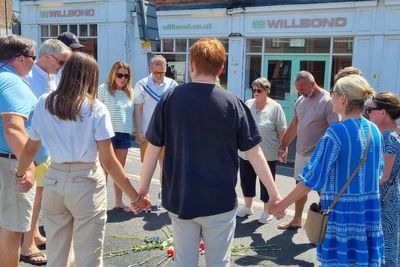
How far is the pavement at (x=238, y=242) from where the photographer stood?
4082 mm

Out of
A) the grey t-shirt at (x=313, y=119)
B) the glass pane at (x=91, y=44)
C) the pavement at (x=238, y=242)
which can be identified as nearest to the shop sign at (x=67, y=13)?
the glass pane at (x=91, y=44)

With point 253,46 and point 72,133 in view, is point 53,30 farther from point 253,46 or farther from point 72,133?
point 72,133

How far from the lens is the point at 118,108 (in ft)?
17.3

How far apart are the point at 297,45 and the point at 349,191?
→ 10982 millimetres

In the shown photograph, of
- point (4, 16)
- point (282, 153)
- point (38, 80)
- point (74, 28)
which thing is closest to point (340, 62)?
point (282, 153)

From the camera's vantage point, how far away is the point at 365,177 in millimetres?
2600

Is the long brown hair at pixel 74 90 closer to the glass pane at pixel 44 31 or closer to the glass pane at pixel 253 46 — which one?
the glass pane at pixel 253 46

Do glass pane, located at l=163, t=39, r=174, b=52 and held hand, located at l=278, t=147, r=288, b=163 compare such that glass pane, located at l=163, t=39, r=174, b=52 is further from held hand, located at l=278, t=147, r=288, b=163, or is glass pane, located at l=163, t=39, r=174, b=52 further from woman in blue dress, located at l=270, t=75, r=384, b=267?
woman in blue dress, located at l=270, t=75, r=384, b=267

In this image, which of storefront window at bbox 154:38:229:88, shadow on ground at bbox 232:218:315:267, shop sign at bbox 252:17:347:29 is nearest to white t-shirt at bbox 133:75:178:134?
shadow on ground at bbox 232:218:315:267

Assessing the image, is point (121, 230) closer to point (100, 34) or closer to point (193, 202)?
point (193, 202)

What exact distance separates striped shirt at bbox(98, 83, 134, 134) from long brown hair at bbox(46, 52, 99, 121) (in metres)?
2.47

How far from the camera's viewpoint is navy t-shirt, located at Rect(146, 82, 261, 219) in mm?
2529

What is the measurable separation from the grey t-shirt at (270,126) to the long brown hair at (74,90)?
2.76m

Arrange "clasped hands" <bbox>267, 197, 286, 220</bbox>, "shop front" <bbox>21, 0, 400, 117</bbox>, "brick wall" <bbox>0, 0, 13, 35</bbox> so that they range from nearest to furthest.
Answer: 1. "clasped hands" <bbox>267, 197, 286, 220</bbox>
2. "shop front" <bbox>21, 0, 400, 117</bbox>
3. "brick wall" <bbox>0, 0, 13, 35</bbox>
